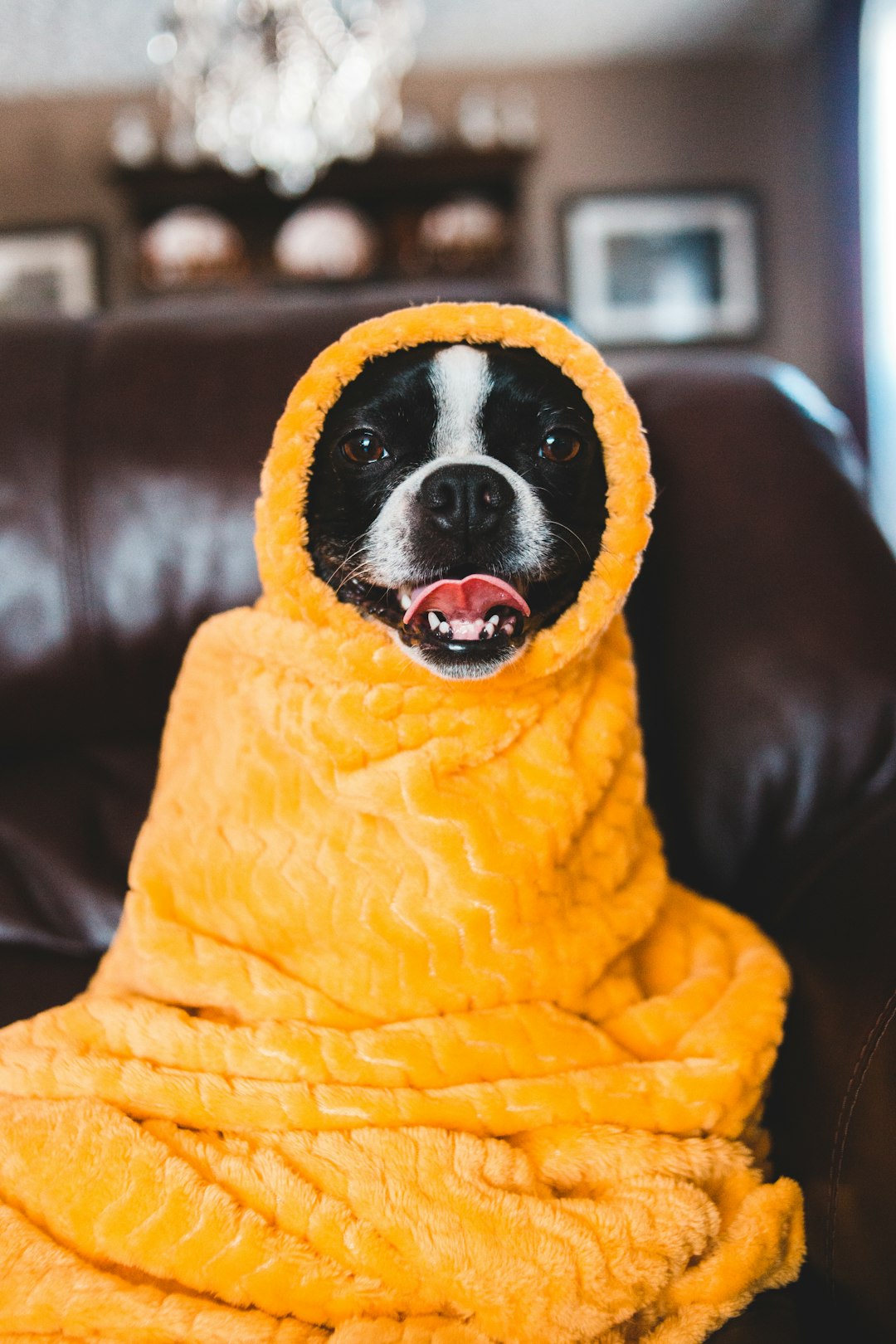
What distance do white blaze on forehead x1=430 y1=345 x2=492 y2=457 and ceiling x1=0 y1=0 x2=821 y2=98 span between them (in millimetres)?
3114

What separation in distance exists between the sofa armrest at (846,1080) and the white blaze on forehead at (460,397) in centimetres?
52

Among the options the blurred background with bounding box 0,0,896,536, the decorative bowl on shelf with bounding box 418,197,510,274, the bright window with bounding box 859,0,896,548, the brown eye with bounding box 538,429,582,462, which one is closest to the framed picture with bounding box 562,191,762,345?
the blurred background with bounding box 0,0,896,536

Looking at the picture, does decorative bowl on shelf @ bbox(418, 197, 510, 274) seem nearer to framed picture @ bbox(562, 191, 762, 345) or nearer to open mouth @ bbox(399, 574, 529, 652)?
framed picture @ bbox(562, 191, 762, 345)

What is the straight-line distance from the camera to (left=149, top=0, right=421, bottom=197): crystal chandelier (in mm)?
2324

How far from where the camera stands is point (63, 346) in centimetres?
125

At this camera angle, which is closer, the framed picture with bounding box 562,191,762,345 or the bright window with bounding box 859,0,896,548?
the bright window with bounding box 859,0,896,548

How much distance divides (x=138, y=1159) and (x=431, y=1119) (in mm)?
206

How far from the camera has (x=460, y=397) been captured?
86 cm

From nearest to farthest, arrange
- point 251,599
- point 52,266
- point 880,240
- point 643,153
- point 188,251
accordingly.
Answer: point 251,599 < point 880,240 < point 188,251 < point 52,266 < point 643,153

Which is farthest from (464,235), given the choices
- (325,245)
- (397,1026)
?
(397,1026)

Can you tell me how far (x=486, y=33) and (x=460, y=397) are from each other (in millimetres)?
3501

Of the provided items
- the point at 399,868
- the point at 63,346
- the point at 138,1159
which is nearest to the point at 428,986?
the point at 399,868

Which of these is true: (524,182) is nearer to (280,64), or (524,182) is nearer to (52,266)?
(280,64)

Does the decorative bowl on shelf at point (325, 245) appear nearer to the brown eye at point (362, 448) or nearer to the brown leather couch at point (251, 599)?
the brown leather couch at point (251, 599)
